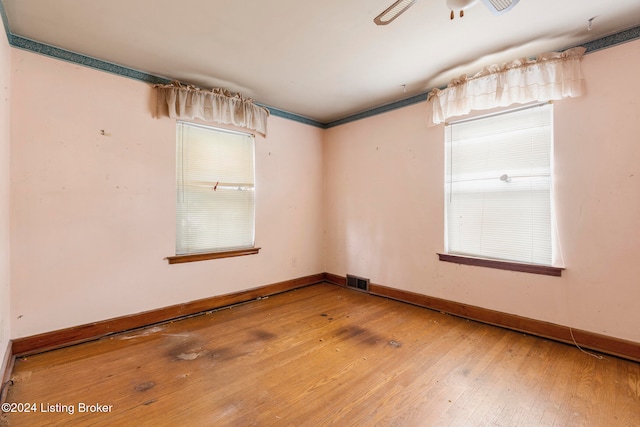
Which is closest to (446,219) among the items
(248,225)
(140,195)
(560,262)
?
(560,262)

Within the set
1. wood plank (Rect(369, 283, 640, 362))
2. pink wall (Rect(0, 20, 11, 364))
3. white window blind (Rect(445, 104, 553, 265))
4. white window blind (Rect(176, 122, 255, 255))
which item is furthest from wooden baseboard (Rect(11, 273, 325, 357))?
white window blind (Rect(445, 104, 553, 265))

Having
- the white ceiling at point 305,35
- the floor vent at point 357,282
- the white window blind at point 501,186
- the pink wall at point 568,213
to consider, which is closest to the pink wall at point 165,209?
the pink wall at point 568,213

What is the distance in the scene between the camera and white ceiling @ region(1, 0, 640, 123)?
6.19 ft

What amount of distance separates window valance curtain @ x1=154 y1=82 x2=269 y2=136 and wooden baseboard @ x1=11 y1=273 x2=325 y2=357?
2.03 m

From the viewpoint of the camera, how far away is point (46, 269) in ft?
7.59

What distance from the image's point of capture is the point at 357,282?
13.2 feet

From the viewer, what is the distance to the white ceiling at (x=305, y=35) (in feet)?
6.19

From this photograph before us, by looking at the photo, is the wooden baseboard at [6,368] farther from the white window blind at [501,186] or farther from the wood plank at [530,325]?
the white window blind at [501,186]

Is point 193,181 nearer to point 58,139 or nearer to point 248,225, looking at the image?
point 248,225

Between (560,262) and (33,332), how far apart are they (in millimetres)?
4417

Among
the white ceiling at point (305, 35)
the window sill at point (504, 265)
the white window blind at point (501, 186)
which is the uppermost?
the white ceiling at point (305, 35)

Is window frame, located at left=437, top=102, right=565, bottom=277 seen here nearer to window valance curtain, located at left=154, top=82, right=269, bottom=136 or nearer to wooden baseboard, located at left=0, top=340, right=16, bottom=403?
window valance curtain, located at left=154, top=82, right=269, bottom=136

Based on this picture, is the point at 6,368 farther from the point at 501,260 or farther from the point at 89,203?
the point at 501,260

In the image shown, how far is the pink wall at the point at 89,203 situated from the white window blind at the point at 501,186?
9.18 feet
